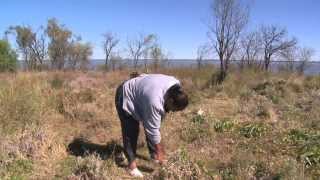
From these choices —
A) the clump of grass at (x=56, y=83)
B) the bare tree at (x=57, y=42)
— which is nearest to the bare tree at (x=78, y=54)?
the bare tree at (x=57, y=42)

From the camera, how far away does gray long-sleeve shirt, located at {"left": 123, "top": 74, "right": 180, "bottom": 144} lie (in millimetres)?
4953

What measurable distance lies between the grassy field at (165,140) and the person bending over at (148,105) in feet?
0.85

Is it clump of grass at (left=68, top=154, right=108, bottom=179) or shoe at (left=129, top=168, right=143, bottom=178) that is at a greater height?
clump of grass at (left=68, top=154, right=108, bottom=179)

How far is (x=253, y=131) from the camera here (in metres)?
6.86

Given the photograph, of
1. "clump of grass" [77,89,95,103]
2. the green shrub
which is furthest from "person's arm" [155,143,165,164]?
"clump of grass" [77,89,95,103]

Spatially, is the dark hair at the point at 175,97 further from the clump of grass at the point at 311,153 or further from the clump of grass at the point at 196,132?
the clump of grass at the point at 196,132

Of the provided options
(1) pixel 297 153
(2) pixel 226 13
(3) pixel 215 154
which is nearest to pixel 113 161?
(3) pixel 215 154

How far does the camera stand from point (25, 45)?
136ft

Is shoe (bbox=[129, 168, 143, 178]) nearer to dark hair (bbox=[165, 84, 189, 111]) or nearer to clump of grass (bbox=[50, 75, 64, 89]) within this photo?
dark hair (bbox=[165, 84, 189, 111])

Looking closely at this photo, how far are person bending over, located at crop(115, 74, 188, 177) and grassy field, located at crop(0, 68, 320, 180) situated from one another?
0.26m

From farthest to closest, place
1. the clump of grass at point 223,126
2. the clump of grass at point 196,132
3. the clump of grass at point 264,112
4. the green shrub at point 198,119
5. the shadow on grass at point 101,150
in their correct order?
the clump of grass at point 264,112 → the green shrub at point 198,119 → the clump of grass at point 223,126 → the clump of grass at point 196,132 → the shadow on grass at point 101,150

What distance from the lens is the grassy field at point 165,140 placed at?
16.3 feet

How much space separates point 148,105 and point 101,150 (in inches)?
58.7

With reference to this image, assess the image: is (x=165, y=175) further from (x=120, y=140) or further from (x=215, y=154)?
(x=120, y=140)
